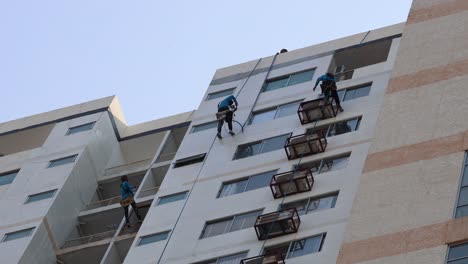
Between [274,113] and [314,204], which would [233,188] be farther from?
[274,113]

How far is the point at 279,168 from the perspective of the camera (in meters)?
41.2

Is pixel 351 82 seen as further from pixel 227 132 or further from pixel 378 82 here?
pixel 227 132

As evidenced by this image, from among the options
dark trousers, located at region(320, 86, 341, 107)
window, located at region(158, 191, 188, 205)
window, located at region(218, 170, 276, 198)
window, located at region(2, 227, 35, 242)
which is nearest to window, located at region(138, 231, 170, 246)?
window, located at region(158, 191, 188, 205)

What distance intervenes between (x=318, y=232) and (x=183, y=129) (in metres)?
16.5

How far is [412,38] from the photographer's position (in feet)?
135

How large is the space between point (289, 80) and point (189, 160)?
610 centimetres

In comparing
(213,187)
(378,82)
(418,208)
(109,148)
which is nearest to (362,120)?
(378,82)

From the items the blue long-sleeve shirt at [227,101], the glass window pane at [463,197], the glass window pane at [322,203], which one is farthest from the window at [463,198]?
the blue long-sleeve shirt at [227,101]

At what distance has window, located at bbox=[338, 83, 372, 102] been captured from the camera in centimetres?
4431

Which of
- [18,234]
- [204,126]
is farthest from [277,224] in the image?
[18,234]

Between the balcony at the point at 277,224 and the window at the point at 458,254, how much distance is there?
8.38 m

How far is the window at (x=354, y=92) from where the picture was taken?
44312mm

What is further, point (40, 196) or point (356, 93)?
point (40, 196)

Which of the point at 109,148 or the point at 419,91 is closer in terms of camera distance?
the point at 419,91
